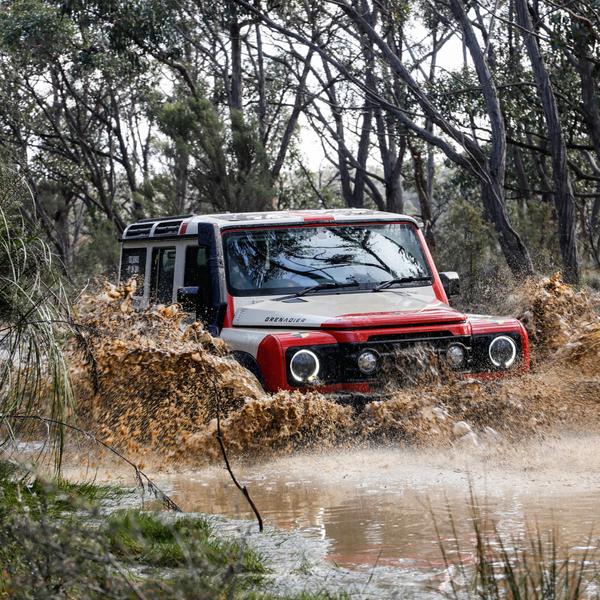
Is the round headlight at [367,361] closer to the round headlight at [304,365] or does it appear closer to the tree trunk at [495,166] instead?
the round headlight at [304,365]

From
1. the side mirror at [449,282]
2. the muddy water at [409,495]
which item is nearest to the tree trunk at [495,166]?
the side mirror at [449,282]

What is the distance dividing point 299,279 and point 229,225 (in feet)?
2.33

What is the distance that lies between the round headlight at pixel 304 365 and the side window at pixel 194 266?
154 cm

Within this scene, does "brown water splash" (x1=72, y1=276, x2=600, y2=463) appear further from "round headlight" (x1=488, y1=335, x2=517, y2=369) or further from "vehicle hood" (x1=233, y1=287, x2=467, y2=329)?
"vehicle hood" (x1=233, y1=287, x2=467, y2=329)

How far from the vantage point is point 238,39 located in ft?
95.8

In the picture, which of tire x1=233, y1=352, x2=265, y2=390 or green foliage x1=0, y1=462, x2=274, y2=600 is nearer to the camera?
green foliage x1=0, y1=462, x2=274, y2=600

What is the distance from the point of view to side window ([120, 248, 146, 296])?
10.2m

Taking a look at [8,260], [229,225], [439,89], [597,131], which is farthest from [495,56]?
[8,260]

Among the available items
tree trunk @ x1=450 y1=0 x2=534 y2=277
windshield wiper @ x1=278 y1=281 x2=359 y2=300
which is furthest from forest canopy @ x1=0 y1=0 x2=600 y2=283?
windshield wiper @ x1=278 y1=281 x2=359 y2=300

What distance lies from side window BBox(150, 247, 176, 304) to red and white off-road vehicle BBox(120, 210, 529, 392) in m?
0.01

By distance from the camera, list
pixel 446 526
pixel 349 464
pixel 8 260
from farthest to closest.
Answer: pixel 349 464 < pixel 8 260 < pixel 446 526

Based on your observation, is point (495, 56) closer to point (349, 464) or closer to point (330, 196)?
point (330, 196)

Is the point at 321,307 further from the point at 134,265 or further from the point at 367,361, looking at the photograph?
the point at 134,265

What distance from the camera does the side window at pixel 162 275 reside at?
9.67m
